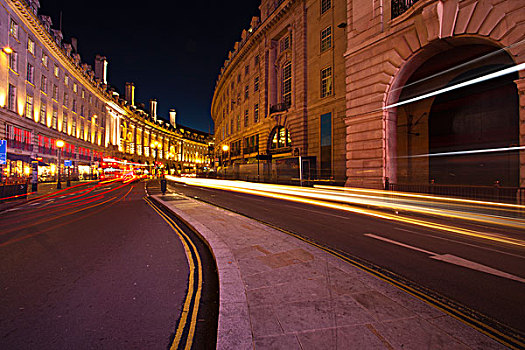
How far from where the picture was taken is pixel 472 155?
1834cm

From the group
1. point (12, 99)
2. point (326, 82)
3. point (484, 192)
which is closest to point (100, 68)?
point (12, 99)

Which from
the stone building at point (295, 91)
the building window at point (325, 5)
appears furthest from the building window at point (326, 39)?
the building window at point (325, 5)

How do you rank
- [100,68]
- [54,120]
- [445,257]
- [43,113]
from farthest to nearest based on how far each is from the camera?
[100,68], [54,120], [43,113], [445,257]

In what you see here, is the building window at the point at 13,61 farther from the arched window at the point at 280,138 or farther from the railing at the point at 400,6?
Result: the railing at the point at 400,6

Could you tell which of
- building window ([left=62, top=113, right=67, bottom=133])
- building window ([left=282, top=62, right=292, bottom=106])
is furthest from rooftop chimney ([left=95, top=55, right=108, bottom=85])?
building window ([left=282, top=62, right=292, bottom=106])

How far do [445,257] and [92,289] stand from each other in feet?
22.9

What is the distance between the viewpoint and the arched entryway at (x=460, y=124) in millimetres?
16391

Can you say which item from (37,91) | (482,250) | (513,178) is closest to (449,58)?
(513,178)

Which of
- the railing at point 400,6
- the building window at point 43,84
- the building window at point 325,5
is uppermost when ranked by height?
the building window at point 325,5

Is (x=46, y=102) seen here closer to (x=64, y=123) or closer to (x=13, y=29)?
(x=64, y=123)

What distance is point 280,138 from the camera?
110 ft

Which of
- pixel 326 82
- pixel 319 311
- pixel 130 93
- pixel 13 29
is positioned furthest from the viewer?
pixel 130 93

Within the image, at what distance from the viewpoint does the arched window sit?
3206 cm

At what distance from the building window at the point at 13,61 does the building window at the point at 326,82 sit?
3875 cm
